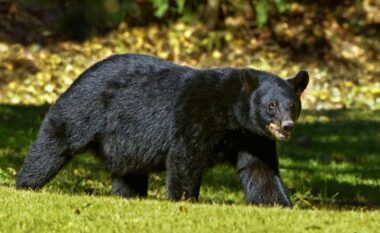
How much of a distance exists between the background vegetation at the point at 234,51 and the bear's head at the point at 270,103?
11.0 feet

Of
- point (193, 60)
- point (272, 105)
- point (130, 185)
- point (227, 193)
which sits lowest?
point (227, 193)

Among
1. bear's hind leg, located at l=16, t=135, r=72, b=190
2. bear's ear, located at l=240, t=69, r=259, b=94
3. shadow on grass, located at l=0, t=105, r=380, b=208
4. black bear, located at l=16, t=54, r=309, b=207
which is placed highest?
bear's ear, located at l=240, t=69, r=259, b=94

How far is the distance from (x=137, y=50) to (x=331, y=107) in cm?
421

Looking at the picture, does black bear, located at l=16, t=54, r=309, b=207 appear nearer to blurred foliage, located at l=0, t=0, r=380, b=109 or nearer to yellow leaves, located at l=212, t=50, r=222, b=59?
blurred foliage, located at l=0, t=0, r=380, b=109

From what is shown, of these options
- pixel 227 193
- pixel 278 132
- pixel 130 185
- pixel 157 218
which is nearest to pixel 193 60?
pixel 227 193

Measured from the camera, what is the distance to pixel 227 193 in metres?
10.9

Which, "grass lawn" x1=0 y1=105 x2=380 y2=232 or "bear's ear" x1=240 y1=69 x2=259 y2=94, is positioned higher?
"bear's ear" x1=240 y1=69 x2=259 y2=94

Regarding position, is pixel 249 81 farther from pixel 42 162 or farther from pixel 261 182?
pixel 42 162

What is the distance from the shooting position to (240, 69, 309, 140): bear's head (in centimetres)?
822

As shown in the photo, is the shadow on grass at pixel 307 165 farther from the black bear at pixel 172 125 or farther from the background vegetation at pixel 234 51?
the black bear at pixel 172 125

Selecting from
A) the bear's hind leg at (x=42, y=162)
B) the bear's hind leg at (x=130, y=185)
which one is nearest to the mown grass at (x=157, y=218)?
the bear's hind leg at (x=42, y=162)

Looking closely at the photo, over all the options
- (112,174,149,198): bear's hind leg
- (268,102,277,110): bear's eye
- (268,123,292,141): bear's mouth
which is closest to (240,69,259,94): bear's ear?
(268,102,277,110): bear's eye

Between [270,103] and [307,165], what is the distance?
4411 mm

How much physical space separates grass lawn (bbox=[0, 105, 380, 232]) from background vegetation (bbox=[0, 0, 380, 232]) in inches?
1.6
